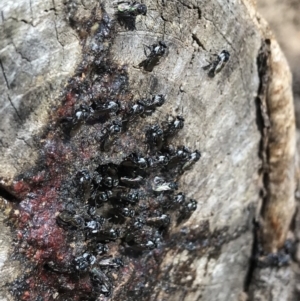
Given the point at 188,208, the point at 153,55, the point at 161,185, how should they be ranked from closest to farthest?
the point at 153,55
the point at 161,185
the point at 188,208

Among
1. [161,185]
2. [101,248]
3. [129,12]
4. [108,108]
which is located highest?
[129,12]

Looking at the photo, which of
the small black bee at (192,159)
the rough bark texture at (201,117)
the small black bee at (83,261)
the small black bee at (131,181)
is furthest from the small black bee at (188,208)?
the small black bee at (83,261)

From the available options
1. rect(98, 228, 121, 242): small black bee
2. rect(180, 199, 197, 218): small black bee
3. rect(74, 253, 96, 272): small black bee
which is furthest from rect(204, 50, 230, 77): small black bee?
rect(74, 253, 96, 272): small black bee

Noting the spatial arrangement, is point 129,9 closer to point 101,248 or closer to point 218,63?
point 218,63

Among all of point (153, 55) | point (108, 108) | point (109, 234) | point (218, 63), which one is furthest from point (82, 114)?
point (218, 63)

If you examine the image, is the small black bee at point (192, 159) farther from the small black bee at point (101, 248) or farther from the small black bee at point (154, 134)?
the small black bee at point (101, 248)

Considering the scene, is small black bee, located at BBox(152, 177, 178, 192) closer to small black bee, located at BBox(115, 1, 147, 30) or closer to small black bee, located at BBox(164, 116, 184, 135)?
small black bee, located at BBox(164, 116, 184, 135)
